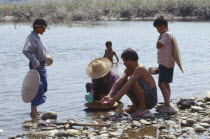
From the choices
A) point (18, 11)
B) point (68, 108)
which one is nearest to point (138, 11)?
point (18, 11)

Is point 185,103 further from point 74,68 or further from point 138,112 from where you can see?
point 74,68

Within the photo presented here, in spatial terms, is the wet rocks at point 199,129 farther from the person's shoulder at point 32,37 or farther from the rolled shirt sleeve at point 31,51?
the person's shoulder at point 32,37

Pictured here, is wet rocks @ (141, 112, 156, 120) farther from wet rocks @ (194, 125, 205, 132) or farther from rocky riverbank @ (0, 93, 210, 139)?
wet rocks @ (194, 125, 205, 132)

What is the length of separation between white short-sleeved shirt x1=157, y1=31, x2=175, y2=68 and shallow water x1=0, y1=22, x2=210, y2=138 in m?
1.47

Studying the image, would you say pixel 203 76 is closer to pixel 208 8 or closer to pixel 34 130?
pixel 34 130

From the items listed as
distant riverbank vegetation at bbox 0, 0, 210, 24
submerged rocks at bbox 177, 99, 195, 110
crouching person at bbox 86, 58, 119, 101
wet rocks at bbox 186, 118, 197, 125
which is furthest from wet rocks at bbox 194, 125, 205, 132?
distant riverbank vegetation at bbox 0, 0, 210, 24

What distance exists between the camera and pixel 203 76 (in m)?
12.1

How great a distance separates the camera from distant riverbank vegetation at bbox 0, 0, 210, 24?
46.1m

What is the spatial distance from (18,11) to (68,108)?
140 feet

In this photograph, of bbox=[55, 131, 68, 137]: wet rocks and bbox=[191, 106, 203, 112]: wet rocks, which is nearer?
bbox=[55, 131, 68, 137]: wet rocks

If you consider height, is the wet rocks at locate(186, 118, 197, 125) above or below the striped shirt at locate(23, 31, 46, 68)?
below

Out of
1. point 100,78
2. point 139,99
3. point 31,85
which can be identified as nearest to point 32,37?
point 31,85

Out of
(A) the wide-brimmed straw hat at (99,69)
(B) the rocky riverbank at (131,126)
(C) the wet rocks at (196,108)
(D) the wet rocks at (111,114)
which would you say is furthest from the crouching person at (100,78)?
(C) the wet rocks at (196,108)

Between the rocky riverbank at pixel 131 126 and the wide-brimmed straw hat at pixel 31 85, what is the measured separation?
0.43 meters
